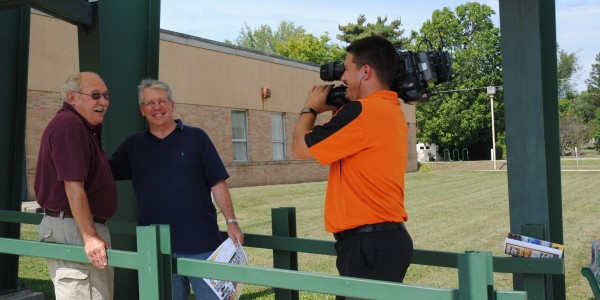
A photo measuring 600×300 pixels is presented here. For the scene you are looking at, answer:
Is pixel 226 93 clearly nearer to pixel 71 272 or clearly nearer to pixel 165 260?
pixel 71 272

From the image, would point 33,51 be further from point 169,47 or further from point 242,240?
point 242,240

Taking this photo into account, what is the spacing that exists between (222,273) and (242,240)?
111cm

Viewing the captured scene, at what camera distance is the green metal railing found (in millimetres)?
2072

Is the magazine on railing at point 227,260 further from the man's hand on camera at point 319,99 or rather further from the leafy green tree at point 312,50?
the leafy green tree at point 312,50

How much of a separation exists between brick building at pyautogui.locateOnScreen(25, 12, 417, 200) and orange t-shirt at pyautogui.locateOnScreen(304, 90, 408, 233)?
48.4 ft

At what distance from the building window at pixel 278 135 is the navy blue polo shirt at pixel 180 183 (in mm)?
21840

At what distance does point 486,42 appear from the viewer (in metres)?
56.2

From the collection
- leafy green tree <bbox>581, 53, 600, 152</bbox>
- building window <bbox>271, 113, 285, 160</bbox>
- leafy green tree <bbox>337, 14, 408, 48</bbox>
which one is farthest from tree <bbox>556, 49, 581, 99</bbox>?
building window <bbox>271, 113, 285, 160</bbox>

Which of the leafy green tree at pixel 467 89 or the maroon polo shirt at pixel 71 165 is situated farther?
the leafy green tree at pixel 467 89

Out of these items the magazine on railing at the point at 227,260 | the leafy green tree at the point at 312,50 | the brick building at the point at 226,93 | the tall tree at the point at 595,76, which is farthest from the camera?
the tall tree at the point at 595,76

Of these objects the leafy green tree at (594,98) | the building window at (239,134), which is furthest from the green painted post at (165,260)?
the leafy green tree at (594,98)

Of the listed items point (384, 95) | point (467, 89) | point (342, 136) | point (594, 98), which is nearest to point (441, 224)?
point (384, 95)

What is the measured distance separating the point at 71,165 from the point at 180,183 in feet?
2.43

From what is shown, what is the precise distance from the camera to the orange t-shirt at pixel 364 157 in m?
2.72
